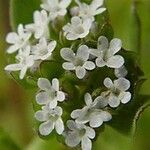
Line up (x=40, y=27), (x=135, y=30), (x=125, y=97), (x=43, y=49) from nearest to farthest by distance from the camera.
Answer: (x=125, y=97) < (x=43, y=49) < (x=40, y=27) < (x=135, y=30)

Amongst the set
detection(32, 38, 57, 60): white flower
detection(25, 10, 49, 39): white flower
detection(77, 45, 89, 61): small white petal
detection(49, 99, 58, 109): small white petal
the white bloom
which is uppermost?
detection(25, 10, 49, 39): white flower

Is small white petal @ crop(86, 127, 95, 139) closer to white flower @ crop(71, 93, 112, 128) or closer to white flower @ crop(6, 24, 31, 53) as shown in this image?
white flower @ crop(71, 93, 112, 128)

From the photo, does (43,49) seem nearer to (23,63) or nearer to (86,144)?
(23,63)

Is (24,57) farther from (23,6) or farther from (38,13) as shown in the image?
(23,6)

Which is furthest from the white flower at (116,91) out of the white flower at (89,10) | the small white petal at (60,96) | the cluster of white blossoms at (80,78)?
the white flower at (89,10)

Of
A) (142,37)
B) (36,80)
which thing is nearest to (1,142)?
(36,80)

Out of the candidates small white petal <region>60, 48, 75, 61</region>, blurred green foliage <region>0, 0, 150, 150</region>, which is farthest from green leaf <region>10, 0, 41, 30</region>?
small white petal <region>60, 48, 75, 61</region>

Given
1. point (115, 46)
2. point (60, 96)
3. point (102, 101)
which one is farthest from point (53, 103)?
point (115, 46)
